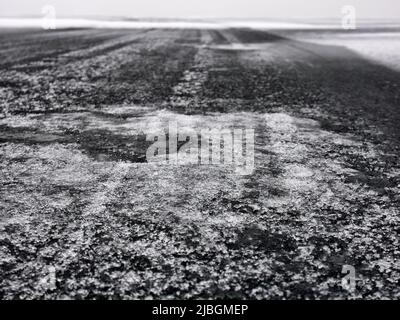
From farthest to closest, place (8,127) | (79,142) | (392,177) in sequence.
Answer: (8,127), (79,142), (392,177)

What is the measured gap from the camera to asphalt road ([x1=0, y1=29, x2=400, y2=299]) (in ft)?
6.86

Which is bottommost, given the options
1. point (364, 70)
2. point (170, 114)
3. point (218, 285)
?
point (218, 285)

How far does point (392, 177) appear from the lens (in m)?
3.32

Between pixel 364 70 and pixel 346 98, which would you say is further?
pixel 364 70

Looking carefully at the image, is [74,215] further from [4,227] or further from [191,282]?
[191,282]

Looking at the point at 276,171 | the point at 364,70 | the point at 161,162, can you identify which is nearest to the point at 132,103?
the point at 161,162

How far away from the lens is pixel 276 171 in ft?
11.2

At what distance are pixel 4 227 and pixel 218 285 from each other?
4.92ft

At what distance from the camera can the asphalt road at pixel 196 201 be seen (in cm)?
209

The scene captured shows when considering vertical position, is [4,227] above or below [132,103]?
below

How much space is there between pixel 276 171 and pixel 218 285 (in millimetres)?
1590

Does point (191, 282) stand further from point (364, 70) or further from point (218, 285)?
point (364, 70)

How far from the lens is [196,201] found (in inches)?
114

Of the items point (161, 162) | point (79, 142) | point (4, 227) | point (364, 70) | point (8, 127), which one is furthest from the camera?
point (364, 70)
